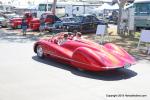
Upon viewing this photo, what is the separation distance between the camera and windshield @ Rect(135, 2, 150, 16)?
26644 millimetres

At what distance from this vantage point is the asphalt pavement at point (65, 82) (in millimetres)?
7739

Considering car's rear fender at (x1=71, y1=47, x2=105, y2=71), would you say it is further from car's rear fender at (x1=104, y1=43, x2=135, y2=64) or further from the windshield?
the windshield

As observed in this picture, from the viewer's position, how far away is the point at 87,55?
32.0 feet

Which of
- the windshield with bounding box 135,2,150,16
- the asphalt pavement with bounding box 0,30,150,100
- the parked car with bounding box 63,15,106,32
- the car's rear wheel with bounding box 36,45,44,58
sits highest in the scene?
the windshield with bounding box 135,2,150,16

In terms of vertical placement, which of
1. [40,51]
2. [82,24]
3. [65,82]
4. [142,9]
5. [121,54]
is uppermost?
[142,9]

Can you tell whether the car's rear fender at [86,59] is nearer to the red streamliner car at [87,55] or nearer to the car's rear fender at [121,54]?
the red streamliner car at [87,55]

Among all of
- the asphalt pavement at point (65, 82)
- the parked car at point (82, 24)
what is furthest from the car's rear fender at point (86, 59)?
the parked car at point (82, 24)

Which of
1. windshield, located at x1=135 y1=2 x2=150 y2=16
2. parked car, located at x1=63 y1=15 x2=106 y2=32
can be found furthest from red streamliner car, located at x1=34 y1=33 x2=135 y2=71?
windshield, located at x1=135 y1=2 x2=150 y2=16

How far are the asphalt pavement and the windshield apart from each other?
1549 centimetres

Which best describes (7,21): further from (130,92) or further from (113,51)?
(130,92)

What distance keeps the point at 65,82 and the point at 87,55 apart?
1.24 meters

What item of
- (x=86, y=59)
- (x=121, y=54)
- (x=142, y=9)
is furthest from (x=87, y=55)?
(x=142, y=9)

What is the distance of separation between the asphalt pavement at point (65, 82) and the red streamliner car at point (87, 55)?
0.30m

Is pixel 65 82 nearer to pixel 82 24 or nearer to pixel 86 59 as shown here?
pixel 86 59
